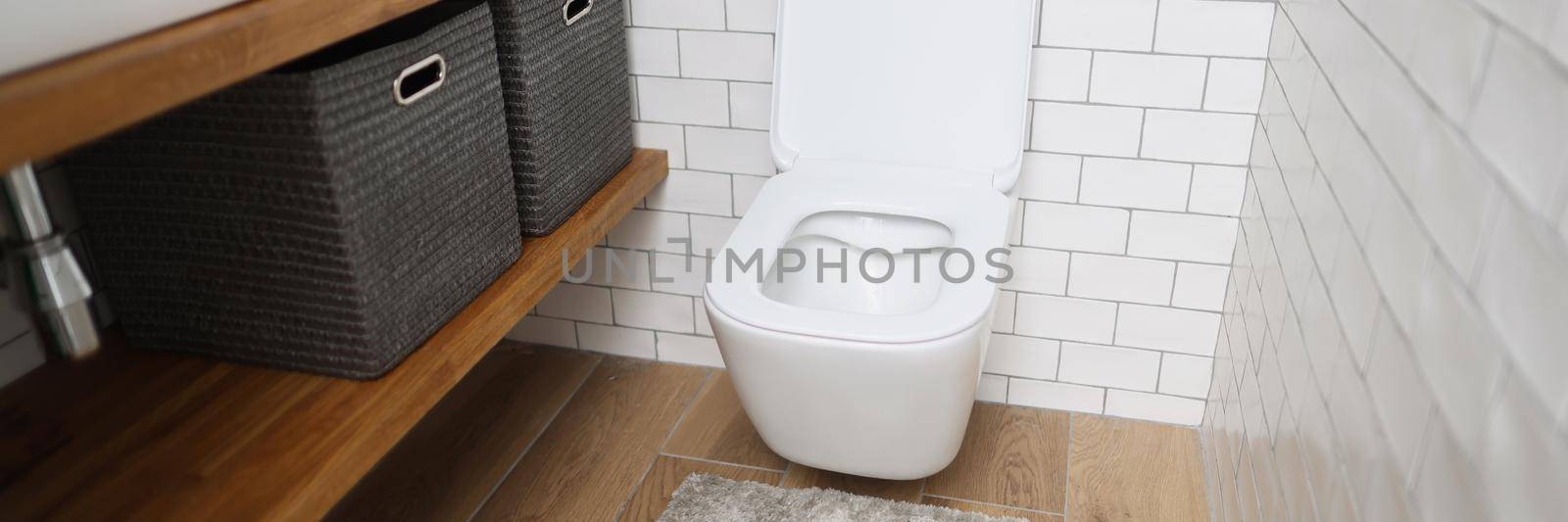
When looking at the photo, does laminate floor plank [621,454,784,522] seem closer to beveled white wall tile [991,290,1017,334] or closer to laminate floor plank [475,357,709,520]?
laminate floor plank [475,357,709,520]

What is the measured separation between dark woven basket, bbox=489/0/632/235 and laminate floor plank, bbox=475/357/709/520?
45 cm

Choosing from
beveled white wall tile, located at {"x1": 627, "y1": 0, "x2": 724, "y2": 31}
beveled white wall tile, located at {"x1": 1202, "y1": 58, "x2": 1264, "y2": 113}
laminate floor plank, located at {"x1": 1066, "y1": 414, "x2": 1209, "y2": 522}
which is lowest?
laminate floor plank, located at {"x1": 1066, "y1": 414, "x2": 1209, "y2": 522}

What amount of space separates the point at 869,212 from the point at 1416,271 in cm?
83

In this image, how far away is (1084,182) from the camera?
5.57ft

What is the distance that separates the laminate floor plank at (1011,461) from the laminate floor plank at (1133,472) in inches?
1.1

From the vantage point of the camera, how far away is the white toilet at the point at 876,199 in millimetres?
1360

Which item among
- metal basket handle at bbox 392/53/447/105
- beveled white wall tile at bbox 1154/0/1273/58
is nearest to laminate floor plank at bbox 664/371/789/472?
metal basket handle at bbox 392/53/447/105

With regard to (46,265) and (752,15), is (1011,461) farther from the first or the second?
(46,265)

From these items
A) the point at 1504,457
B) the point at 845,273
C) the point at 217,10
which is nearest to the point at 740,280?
the point at 845,273

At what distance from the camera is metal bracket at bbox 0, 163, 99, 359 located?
0.78 m

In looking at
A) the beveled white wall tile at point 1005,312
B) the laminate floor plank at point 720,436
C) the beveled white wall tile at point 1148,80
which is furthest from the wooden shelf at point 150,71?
the beveled white wall tile at point 1005,312

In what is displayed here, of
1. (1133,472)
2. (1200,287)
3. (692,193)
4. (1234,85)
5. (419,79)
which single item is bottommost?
(1133,472)

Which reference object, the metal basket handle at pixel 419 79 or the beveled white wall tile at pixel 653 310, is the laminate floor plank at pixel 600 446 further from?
the metal basket handle at pixel 419 79

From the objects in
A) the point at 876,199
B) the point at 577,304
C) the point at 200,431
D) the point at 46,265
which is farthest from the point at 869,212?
the point at 46,265
